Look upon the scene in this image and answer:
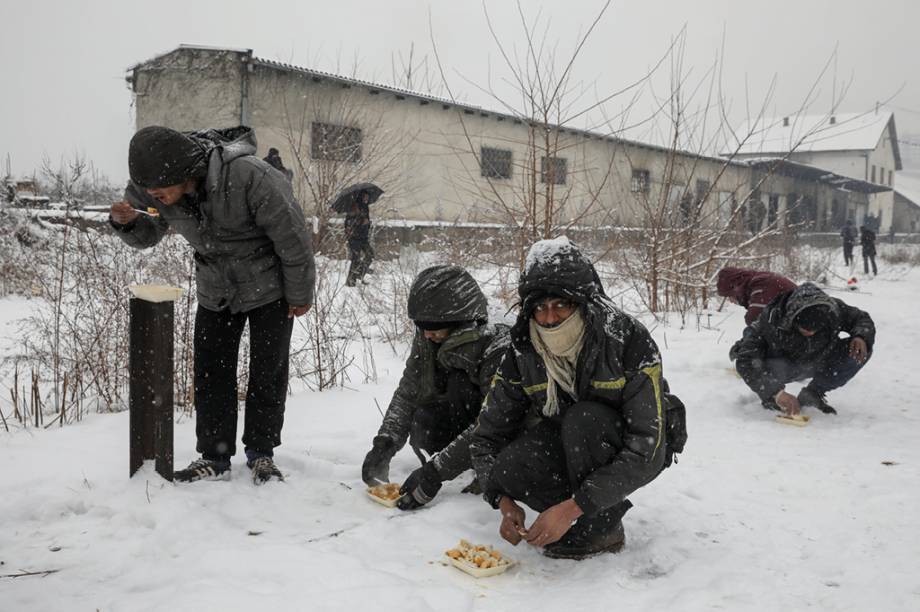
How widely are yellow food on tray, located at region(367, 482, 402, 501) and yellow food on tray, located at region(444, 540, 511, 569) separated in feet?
1.83

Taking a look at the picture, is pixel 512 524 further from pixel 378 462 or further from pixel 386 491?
pixel 378 462

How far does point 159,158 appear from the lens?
9.01 feet

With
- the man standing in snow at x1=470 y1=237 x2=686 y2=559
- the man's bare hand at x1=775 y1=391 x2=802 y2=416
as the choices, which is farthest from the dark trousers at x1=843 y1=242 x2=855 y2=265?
the man standing in snow at x1=470 y1=237 x2=686 y2=559

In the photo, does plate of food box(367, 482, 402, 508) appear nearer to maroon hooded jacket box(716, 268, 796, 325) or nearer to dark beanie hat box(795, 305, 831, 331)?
dark beanie hat box(795, 305, 831, 331)

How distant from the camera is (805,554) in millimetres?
2666

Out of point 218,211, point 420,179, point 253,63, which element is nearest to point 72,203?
point 218,211

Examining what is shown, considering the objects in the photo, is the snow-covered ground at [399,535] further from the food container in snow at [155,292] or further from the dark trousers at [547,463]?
the food container in snow at [155,292]

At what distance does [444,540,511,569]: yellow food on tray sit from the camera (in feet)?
8.19

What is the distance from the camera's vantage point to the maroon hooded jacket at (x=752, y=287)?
5180mm

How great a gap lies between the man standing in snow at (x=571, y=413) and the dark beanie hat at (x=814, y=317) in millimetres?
2496

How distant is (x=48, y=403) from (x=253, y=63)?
31.6 feet

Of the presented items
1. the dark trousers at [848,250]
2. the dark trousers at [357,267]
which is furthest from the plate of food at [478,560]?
the dark trousers at [848,250]

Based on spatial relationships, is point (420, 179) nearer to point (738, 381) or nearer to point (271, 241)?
point (738, 381)

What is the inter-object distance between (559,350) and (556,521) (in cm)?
60
